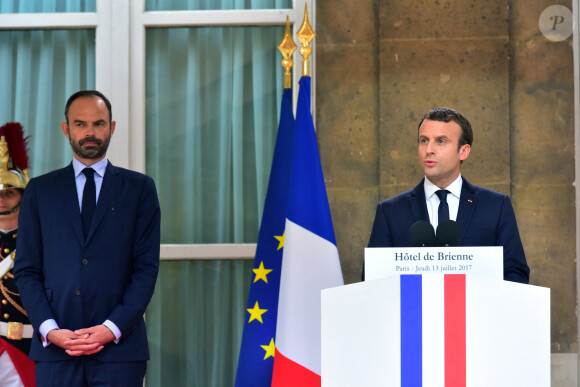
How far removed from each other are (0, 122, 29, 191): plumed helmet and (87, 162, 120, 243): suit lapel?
2.26 ft

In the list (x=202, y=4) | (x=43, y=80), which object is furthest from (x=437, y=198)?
(x=43, y=80)

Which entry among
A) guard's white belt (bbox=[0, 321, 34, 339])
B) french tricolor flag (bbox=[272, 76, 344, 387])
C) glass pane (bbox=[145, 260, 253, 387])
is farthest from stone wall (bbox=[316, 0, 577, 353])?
guard's white belt (bbox=[0, 321, 34, 339])

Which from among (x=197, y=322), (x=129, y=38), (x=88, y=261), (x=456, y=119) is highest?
(x=129, y=38)

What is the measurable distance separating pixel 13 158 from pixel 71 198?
85 cm

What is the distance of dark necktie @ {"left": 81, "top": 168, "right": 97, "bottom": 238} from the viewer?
3.91 meters

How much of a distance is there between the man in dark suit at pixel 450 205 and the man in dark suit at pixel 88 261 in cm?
110

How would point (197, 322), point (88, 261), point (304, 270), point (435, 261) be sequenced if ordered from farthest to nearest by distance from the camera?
point (197, 322) < point (304, 270) < point (88, 261) < point (435, 261)

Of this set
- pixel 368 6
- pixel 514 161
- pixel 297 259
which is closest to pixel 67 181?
pixel 297 259

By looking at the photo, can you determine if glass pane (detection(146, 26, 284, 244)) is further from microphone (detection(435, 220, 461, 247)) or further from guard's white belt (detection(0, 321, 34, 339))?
microphone (detection(435, 220, 461, 247))

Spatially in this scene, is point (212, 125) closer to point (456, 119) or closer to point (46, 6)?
point (46, 6)

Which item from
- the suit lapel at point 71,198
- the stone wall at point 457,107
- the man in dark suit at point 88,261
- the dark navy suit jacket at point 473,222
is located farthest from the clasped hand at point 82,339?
the stone wall at point 457,107

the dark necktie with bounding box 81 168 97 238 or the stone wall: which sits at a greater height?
the stone wall

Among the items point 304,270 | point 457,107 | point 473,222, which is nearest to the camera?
point 473,222

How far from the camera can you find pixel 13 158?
4.60 metres
